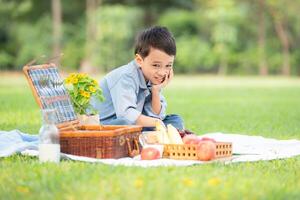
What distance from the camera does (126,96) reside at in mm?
6414

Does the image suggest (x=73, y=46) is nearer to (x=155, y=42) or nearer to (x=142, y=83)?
(x=142, y=83)

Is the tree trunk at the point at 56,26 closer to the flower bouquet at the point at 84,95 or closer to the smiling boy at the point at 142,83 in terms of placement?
the smiling boy at the point at 142,83

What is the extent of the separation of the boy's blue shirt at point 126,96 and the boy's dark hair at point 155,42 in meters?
0.18

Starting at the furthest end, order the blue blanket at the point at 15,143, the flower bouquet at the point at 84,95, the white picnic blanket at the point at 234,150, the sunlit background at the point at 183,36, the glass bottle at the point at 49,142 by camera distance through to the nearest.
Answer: the sunlit background at the point at 183,36
the flower bouquet at the point at 84,95
the blue blanket at the point at 15,143
the white picnic blanket at the point at 234,150
the glass bottle at the point at 49,142

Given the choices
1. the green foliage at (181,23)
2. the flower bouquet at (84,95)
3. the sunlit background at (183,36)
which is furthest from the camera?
the green foliage at (181,23)

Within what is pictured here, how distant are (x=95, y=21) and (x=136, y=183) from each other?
34.6 metres

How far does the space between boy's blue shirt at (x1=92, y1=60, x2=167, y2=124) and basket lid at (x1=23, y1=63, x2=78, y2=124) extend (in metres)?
0.41

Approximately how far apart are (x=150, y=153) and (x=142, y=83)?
1211mm

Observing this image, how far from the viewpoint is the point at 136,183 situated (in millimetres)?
4125

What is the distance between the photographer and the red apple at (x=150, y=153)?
559 centimetres

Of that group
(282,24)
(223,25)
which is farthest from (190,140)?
(282,24)

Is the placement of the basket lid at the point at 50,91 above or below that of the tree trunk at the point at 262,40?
above

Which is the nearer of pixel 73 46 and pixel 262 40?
pixel 262 40

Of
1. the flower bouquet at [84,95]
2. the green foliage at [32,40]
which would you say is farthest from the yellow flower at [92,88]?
the green foliage at [32,40]
